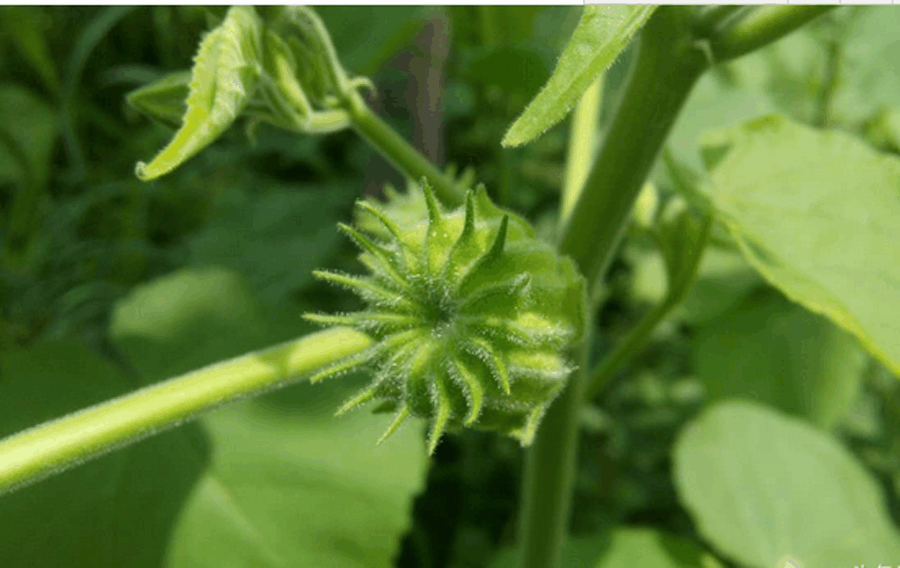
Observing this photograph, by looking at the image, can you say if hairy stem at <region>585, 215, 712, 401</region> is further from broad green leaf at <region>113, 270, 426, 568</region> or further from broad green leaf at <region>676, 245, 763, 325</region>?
broad green leaf at <region>676, 245, 763, 325</region>

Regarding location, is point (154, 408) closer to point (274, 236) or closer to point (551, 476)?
point (551, 476)

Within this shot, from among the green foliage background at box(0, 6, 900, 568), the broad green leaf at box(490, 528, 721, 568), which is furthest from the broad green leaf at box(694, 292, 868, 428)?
the broad green leaf at box(490, 528, 721, 568)

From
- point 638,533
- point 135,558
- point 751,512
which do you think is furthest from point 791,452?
point 135,558

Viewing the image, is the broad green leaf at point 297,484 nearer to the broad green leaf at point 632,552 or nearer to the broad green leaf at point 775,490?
the broad green leaf at point 632,552

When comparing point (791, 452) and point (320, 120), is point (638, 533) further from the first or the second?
point (320, 120)

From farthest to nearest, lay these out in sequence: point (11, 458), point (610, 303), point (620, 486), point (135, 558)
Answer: point (610, 303) < point (620, 486) < point (135, 558) < point (11, 458)

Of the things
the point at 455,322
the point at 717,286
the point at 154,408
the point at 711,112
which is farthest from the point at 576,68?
the point at 717,286
